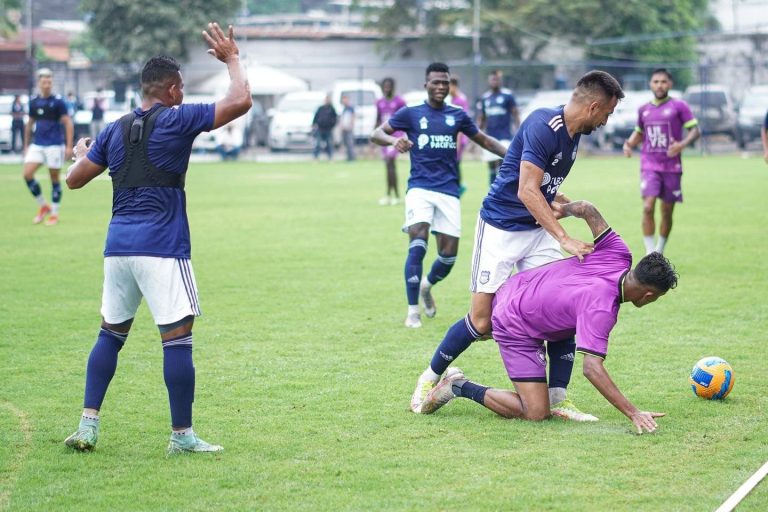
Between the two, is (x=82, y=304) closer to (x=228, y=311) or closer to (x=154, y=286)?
(x=228, y=311)

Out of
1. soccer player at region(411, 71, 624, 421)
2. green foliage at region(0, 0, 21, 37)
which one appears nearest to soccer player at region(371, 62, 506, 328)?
soccer player at region(411, 71, 624, 421)

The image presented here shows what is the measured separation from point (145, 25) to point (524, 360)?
44.8 meters

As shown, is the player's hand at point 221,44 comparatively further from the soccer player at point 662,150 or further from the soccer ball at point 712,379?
the soccer player at point 662,150

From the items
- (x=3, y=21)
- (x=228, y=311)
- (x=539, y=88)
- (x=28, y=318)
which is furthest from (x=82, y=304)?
(x=3, y=21)

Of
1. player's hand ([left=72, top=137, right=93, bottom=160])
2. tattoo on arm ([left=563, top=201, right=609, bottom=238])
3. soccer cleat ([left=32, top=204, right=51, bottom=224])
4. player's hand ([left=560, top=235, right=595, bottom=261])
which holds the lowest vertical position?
soccer cleat ([left=32, top=204, right=51, bottom=224])

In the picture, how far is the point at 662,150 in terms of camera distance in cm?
1317

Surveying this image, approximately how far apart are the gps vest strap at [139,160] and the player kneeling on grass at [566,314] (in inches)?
84.7

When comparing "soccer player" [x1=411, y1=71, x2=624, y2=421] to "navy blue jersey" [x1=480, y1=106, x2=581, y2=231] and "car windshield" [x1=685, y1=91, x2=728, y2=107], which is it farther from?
"car windshield" [x1=685, y1=91, x2=728, y2=107]

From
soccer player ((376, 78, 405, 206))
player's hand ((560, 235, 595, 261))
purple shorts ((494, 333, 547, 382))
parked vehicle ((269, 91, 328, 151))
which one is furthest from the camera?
→ parked vehicle ((269, 91, 328, 151))

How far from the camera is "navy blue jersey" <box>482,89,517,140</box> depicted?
20.0 metres

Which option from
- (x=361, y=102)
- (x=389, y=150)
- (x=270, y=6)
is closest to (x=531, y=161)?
(x=389, y=150)

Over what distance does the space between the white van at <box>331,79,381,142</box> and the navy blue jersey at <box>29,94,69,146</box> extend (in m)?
19.1

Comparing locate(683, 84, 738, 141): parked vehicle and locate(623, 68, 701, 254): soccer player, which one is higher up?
locate(683, 84, 738, 141): parked vehicle

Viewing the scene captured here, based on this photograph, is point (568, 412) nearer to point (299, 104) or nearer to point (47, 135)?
point (47, 135)
